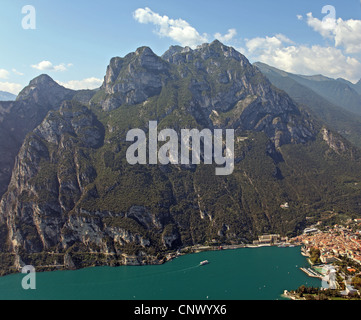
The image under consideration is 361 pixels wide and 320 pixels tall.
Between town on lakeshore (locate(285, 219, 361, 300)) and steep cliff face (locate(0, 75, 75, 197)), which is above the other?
steep cliff face (locate(0, 75, 75, 197))

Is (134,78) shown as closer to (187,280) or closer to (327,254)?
(187,280)

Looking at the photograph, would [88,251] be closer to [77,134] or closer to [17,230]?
[17,230]

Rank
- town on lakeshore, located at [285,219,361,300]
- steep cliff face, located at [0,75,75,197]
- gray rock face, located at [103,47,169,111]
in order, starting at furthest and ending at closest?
1. gray rock face, located at [103,47,169,111]
2. steep cliff face, located at [0,75,75,197]
3. town on lakeshore, located at [285,219,361,300]

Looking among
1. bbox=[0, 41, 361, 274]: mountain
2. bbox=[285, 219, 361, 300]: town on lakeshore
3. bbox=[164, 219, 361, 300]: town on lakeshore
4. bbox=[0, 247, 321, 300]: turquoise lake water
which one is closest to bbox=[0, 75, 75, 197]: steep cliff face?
bbox=[0, 41, 361, 274]: mountain

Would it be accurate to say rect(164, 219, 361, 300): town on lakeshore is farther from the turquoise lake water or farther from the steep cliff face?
the steep cliff face
